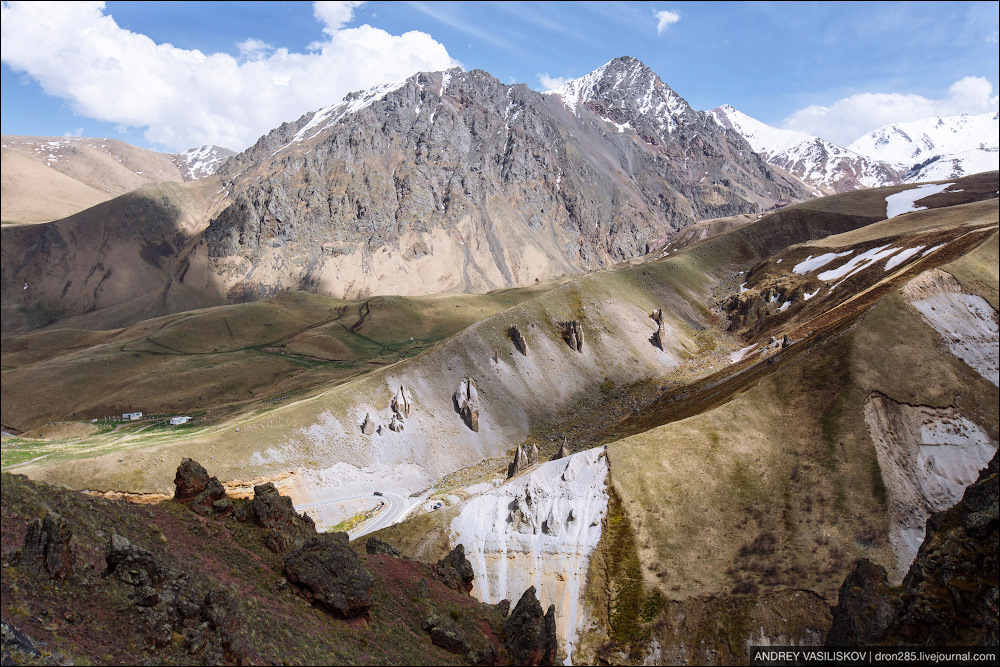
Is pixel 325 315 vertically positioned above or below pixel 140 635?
above

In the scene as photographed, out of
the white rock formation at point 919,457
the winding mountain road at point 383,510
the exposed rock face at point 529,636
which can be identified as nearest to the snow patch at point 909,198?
the white rock formation at point 919,457

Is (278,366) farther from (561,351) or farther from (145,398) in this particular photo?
(561,351)

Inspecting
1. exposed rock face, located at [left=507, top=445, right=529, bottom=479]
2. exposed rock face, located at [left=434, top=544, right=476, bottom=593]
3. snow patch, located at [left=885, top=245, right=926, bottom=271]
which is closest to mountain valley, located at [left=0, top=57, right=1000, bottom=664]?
exposed rock face, located at [left=434, top=544, right=476, bottom=593]

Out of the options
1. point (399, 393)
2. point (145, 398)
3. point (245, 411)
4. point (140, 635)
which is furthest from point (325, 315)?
point (140, 635)

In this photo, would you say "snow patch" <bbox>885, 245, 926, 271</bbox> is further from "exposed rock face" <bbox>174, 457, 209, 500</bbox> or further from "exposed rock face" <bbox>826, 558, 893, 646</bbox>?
"exposed rock face" <bbox>174, 457, 209, 500</bbox>

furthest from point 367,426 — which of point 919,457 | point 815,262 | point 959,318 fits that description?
point 815,262
